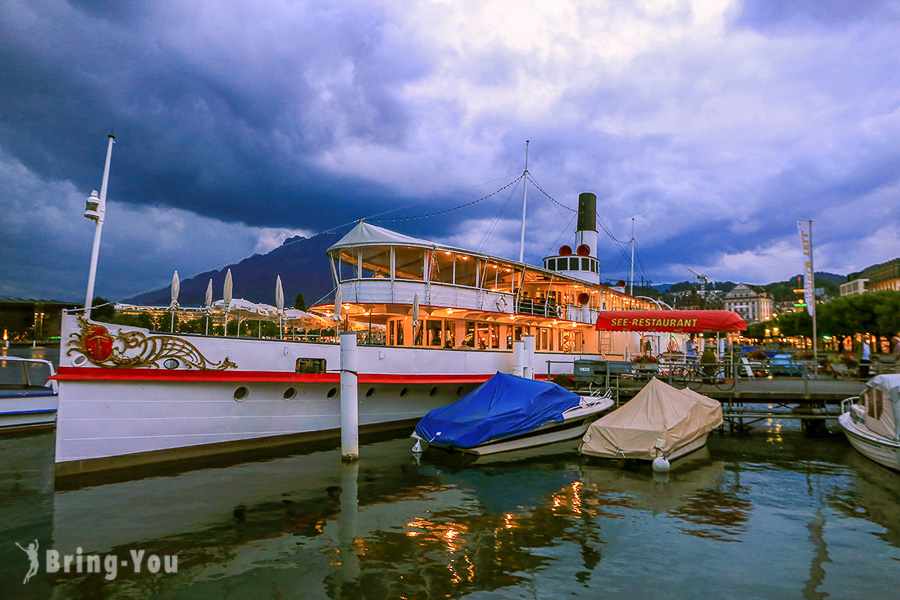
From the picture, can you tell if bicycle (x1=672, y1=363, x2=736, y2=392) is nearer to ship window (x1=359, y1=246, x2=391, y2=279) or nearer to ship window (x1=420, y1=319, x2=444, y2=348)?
ship window (x1=420, y1=319, x2=444, y2=348)

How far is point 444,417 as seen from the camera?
1428 centimetres

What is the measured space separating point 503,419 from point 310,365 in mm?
6012

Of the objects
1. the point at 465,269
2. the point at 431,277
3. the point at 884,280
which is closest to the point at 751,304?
the point at 884,280

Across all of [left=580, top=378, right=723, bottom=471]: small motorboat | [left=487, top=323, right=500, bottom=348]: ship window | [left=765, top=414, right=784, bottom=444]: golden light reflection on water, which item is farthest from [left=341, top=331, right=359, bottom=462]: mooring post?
[left=765, top=414, right=784, bottom=444]: golden light reflection on water

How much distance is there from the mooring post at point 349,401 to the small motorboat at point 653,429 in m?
6.55

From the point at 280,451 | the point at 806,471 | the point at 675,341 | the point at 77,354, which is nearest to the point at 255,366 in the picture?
the point at 280,451

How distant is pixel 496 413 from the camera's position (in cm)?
1388

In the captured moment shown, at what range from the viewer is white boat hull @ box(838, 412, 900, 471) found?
1238 cm

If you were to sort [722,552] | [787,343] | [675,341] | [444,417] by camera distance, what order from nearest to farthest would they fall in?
[722,552] < [444,417] < [675,341] < [787,343]

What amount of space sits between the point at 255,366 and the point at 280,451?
8.63 ft

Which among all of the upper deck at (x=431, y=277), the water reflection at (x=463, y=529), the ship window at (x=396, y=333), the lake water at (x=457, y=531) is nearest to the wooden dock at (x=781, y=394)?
the water reflection at (x=463, y=529)

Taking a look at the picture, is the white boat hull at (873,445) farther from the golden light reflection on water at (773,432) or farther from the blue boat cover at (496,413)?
the blue boat cover at (496,413)

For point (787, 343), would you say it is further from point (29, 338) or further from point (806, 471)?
point (29, 338)

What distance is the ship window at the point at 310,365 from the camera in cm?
1417
